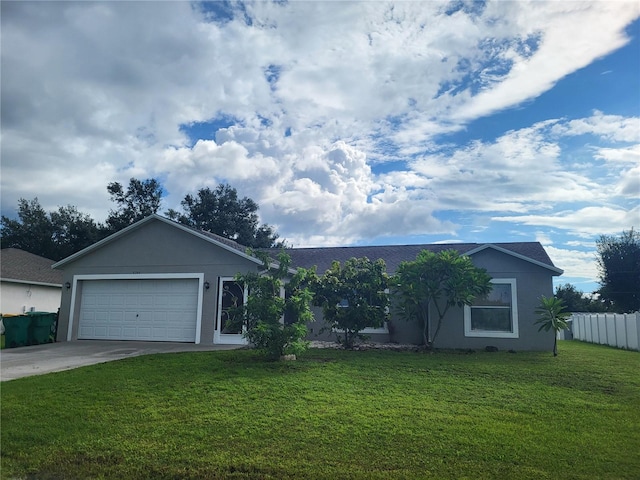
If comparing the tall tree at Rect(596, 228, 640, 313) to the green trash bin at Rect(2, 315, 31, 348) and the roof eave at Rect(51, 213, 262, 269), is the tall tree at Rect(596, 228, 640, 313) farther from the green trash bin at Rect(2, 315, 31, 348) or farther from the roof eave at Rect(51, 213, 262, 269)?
the green trash bin at Rect(2, 315, 31, 348)

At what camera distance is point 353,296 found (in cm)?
1439

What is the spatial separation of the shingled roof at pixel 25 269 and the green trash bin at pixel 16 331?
8.41 meters

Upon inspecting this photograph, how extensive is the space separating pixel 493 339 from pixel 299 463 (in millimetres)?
12044

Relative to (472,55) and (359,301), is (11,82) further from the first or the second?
(472,55)

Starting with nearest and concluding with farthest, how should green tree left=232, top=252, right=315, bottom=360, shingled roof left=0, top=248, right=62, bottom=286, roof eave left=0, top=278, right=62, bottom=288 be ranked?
green tree left=232, top=252, right=315, bottom=360
roof eave left=0, top=278, right=62, bottom=288
shingled roof left=0, top=248, right=62, bottom=286

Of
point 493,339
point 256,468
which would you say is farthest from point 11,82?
point 493,339

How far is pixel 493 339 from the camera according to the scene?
15.2 m

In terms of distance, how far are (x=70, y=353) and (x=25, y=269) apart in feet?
46.9

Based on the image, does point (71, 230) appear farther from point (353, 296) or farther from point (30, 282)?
point (353, 296)

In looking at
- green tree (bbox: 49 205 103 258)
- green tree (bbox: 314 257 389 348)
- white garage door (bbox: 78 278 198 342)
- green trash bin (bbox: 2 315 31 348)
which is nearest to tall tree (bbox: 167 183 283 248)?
green tree (bbox: 49 205 103 258)

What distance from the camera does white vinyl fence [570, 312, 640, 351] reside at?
17.1 m

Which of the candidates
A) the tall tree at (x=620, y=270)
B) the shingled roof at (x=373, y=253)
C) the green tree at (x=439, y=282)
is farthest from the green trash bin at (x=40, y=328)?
the tall tree at (x=620, y=270)

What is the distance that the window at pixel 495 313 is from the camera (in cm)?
1517

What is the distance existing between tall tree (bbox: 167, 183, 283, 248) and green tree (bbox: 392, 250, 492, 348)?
23.9m
